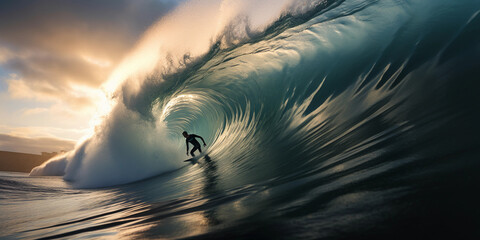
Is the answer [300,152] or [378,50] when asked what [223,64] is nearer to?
[378,50]

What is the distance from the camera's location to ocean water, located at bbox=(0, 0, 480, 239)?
1.31 meters

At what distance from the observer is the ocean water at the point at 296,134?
131 cm

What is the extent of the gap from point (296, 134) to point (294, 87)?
9.16 ft

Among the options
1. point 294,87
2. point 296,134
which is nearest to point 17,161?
point 294,87

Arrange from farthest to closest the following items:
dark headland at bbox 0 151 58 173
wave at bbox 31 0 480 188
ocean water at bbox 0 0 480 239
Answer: dark headland at bbox 0 151 58 173, wave at bbox 31 0 480 188, ocean water at bbox 0 0 480 239

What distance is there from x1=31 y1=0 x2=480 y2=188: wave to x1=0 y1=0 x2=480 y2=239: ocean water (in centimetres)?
4

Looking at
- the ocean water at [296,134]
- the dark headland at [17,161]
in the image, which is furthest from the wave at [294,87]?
the dark headland at [17,161]

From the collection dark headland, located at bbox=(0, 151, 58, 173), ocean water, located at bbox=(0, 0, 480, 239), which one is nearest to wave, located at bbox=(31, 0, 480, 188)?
ocean water, located at bbox=(0, 0, 480, 239)

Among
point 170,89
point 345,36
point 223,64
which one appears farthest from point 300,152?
point 170,89

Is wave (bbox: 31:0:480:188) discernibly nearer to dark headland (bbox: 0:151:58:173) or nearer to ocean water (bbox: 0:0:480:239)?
ocean water (bbox: 0:0:480:239)

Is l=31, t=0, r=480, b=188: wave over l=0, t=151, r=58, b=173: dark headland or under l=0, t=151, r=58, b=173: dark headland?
under

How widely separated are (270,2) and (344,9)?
6.59ft

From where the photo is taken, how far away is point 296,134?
484cm

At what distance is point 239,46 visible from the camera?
801cm
